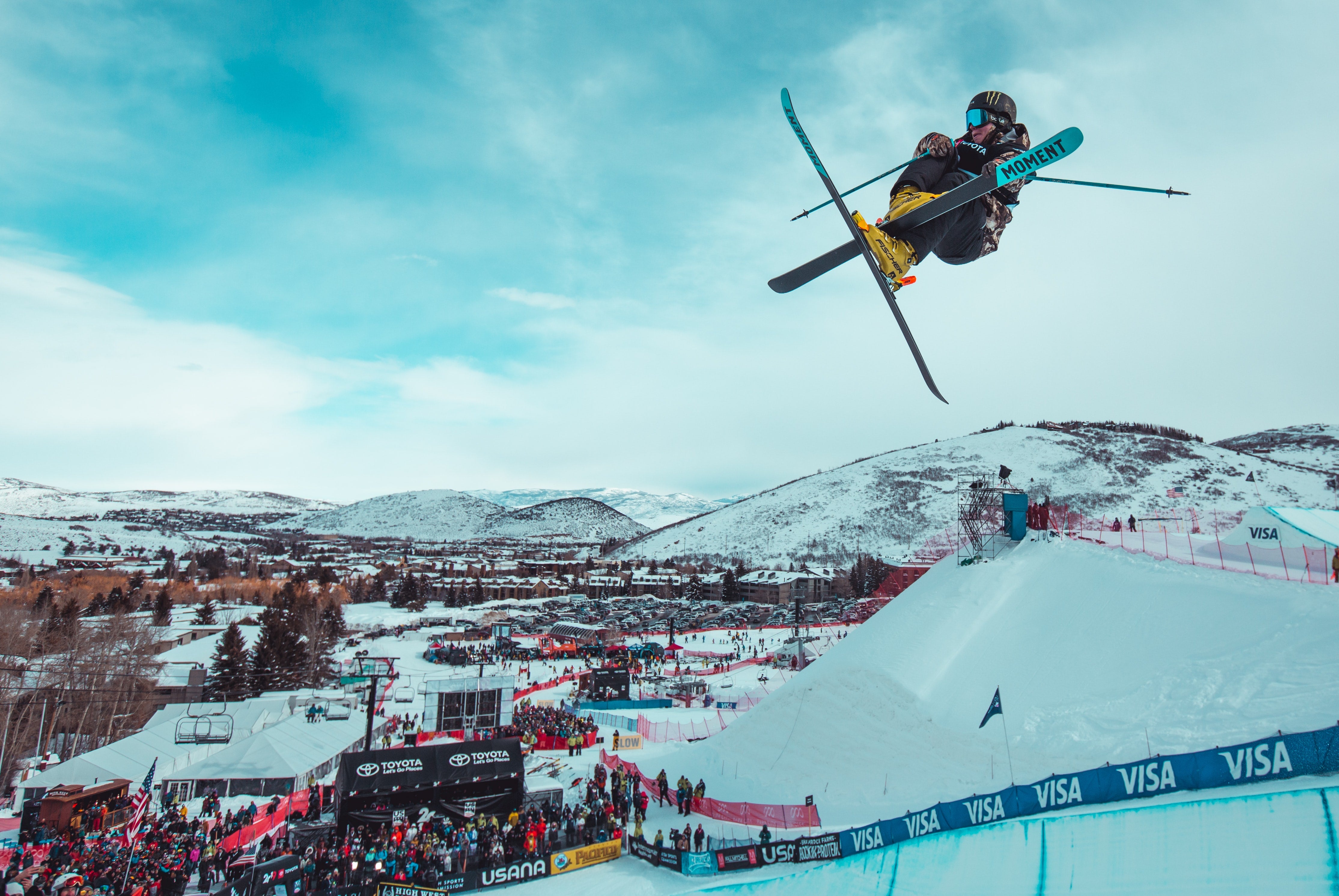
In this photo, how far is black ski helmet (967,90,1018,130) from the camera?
6.56 m

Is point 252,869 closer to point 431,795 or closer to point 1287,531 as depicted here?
point 431,795

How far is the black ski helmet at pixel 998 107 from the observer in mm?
6562

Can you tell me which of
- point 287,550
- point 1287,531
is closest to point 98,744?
point 1287,531

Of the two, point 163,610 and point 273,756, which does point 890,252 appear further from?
point 163,610

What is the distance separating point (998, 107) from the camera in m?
6.56

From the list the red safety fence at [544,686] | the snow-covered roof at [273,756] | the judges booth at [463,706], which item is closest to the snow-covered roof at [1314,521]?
the judges booth at [463,706]

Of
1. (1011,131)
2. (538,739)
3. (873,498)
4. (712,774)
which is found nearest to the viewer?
(1011,131)

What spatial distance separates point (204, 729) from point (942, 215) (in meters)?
31.2

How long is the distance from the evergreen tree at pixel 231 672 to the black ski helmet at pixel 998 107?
47.9 meters

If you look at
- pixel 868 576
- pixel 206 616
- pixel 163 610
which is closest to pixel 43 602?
pixel 163 610

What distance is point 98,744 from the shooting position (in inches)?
1366

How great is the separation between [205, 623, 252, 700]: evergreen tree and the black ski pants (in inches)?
1853

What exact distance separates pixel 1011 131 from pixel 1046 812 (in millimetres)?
10263

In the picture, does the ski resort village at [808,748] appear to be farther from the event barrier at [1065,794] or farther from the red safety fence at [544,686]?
the red safety fence at [544,686]
